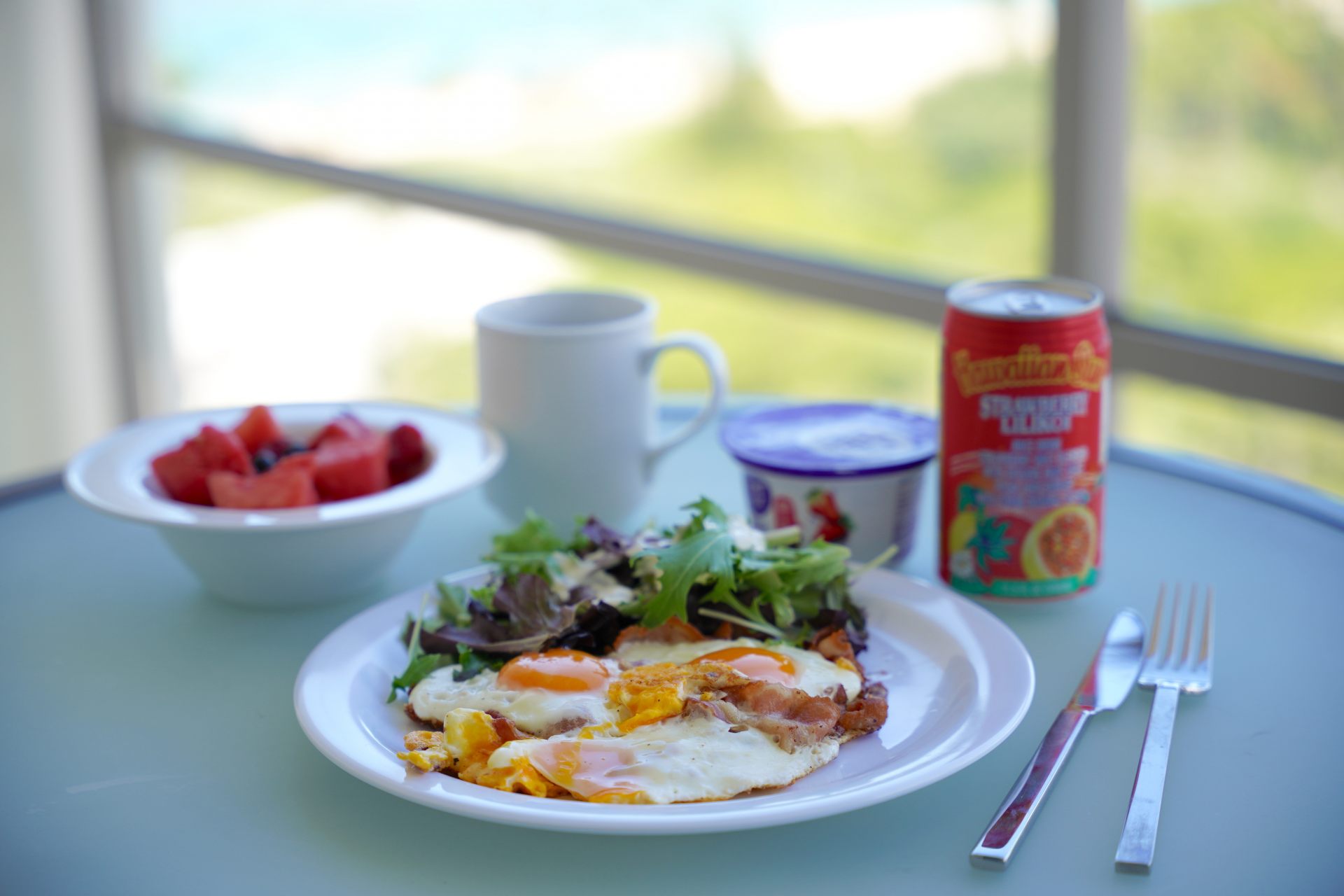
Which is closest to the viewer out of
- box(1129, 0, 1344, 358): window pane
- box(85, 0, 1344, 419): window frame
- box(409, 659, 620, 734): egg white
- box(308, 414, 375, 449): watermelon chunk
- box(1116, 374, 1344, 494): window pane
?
box(409, 659, 620, 734): egg white

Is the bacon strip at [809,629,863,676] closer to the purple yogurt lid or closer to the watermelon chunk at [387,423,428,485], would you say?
the purple yogurt lid

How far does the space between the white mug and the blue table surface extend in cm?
10

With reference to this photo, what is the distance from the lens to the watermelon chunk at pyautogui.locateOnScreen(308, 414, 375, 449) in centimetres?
123

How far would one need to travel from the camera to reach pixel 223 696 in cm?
101

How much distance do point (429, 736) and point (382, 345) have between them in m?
8.27

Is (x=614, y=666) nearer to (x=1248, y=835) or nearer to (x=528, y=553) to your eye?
(x=528, y=553)

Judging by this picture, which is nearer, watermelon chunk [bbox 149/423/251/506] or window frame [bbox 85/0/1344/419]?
watermelon chunk [bbox 149/423/251/506]

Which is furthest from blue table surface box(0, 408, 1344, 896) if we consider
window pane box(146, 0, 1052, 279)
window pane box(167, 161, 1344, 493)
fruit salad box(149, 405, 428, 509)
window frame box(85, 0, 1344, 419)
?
window pane box(146, 0, 1052, 279)

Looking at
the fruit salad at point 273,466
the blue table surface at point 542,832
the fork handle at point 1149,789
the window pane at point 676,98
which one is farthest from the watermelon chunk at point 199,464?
the window pane at point 676,98

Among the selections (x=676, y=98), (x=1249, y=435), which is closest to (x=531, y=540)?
(x=1249, y=435)

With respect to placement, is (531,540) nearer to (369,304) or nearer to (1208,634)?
(1208,634)

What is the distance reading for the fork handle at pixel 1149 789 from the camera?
756mm

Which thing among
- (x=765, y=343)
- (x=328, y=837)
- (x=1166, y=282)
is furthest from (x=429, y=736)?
(x=765, y=343)

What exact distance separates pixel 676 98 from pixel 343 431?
895 cm
